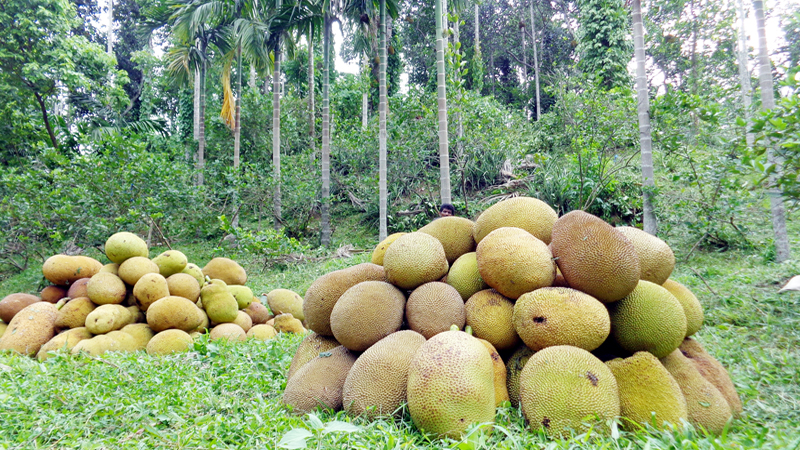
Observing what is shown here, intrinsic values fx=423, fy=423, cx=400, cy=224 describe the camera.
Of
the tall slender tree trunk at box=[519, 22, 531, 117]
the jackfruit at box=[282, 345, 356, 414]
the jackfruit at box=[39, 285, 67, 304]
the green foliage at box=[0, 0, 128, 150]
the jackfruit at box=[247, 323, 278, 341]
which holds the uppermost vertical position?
the tall slender tree trunk at box=[519, 22, 531, 117]

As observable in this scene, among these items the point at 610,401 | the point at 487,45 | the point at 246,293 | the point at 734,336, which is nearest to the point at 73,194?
the point at 246,293

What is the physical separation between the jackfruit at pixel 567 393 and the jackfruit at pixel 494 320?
302 millimetres

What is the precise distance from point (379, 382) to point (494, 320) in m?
0.68

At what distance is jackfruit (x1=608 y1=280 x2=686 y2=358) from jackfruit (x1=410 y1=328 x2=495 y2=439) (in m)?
0.74

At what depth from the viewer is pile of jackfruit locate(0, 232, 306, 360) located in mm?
3723

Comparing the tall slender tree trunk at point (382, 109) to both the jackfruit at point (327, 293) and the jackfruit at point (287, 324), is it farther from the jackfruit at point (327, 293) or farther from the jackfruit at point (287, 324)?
the jackfruit at point (327, 293)

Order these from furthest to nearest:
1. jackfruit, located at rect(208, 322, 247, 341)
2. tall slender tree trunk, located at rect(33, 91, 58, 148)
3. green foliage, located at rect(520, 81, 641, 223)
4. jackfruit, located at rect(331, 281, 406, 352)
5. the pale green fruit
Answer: tall slender tree trunk, located at rect(33, 91, 58, 148) → green foliage, located at rect(520, 81, 641, 223) → the pale green fruit → jackfruit, located at rect(208, 322, 247, 341) → jackfruit, located at rect(331, 281, 406, 352)

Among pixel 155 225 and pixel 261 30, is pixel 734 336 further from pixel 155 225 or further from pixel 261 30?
pixel 261 30

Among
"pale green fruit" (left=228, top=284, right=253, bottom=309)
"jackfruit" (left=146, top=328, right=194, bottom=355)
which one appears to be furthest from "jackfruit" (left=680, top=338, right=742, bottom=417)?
"pale green fruit" (left=228, top=284, right=253, bottom=309)

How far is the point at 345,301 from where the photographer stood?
93.1 inches

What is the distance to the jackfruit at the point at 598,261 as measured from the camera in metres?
2.04

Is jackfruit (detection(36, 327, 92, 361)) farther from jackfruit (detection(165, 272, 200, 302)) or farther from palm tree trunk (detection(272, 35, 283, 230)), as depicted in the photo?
palm tree trunk (detection(272, 35, 283, 230))

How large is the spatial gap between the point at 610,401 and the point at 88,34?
2458cm

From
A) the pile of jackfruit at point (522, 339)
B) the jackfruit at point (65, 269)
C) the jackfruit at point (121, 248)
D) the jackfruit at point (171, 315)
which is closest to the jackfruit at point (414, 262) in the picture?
the pile of jackfruit at point (522, 339)
